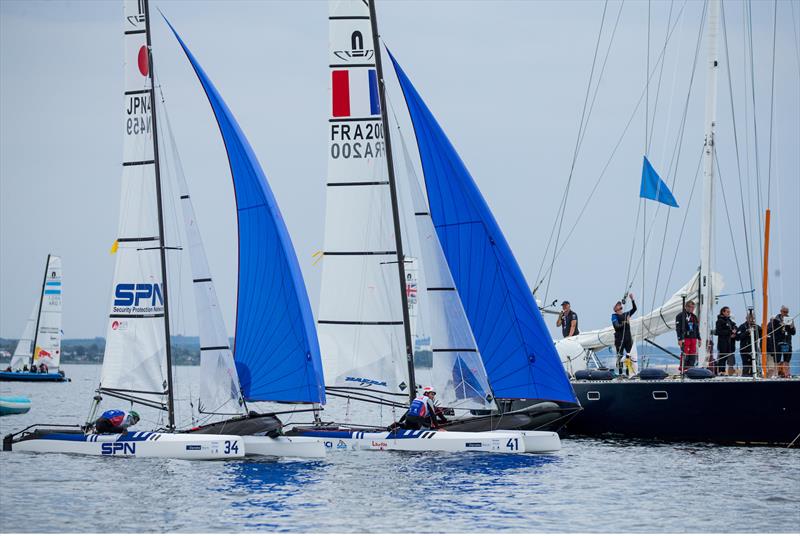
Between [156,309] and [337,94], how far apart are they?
21.4 feet

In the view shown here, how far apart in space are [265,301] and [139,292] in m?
2.72

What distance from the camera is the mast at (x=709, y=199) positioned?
32250 mm

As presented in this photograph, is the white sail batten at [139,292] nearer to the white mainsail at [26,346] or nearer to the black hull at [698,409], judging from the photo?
the black hull at [698,409]

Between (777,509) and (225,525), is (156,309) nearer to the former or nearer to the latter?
(225,525)

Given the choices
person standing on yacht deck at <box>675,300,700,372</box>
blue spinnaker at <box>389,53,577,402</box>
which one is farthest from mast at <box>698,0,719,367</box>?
blue spinnaker at <box>389,53,577,402</box>

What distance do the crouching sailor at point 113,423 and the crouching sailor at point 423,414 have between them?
5.85 m

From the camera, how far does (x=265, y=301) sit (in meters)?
27.5

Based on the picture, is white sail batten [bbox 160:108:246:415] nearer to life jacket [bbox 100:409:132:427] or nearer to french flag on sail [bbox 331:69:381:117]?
life jacket [bbox 100:409:132:427]

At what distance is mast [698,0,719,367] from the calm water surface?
4458 millimetres

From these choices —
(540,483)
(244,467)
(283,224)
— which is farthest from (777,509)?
(283,224)

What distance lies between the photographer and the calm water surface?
62.5 feet

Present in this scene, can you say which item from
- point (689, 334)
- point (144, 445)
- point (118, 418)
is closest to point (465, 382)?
point (144, 445)

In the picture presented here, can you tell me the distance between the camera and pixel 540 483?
936 inches

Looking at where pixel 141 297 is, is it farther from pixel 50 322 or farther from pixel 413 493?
pixel 50 322
